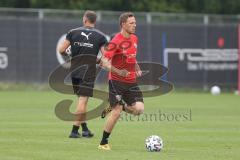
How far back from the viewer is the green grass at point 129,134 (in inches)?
492

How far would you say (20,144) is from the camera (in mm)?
13664

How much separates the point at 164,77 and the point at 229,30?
4.12 m

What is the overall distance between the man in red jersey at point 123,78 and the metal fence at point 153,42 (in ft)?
65.4

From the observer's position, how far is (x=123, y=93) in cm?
1327

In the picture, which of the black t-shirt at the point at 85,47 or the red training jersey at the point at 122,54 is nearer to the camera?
the red training jersey at the point at 122,54

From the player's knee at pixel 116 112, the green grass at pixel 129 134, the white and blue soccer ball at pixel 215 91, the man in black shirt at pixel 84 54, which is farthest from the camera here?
the white and blue soccer ball at pixel 215 91

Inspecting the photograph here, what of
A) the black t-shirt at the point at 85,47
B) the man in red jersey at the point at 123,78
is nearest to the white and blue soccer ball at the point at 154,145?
the man in red jersey at the point at 123,78

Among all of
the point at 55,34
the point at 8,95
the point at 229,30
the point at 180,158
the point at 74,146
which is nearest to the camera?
the point at 180,158

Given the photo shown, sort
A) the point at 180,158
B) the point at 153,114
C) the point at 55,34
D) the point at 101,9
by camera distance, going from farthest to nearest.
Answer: the point at 101,9
the point at 55,34
the point at 153,114
the point at 180,158

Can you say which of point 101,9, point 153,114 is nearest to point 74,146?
point 153,114

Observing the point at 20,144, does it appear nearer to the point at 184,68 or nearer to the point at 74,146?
the point at 74,146

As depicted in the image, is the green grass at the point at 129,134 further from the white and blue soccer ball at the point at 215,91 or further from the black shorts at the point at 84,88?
the white and blue soccer ball at the point at 215,91

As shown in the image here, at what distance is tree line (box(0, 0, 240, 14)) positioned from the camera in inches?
1636

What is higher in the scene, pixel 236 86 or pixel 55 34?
pixel 55 34
